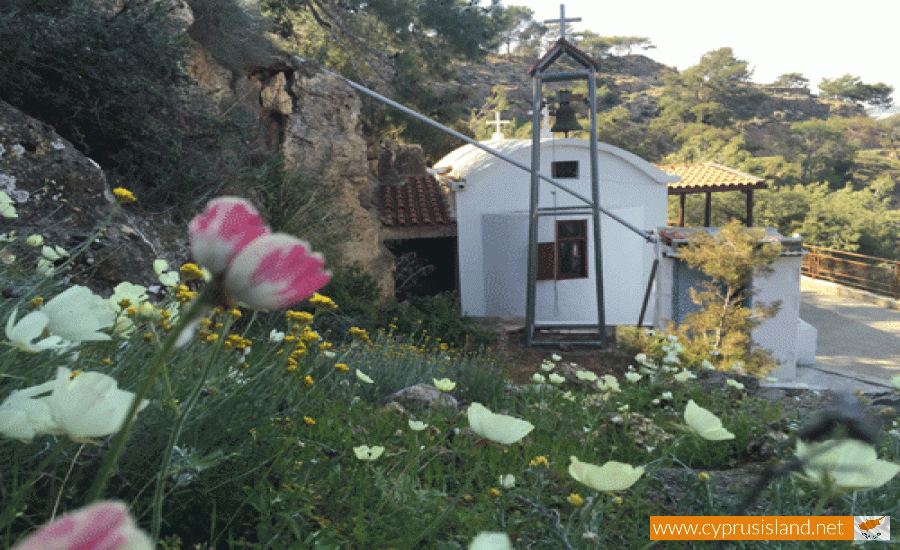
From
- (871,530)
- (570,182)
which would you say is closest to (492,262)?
(570,182)

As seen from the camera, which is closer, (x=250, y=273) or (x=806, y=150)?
(x=250, y=273)

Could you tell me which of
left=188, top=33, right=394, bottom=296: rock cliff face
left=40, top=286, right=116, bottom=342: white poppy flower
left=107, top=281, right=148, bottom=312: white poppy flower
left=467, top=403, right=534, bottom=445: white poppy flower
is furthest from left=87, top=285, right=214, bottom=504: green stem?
left=188, top=33, right=394, bottom=296: rock cliff face

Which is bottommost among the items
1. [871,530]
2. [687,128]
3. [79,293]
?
[871,530]

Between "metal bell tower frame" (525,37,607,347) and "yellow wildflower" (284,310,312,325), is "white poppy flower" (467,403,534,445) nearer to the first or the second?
"yellow wildflower" (284,310,312,325)

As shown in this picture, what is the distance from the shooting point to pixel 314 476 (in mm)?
1643

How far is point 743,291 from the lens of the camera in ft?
28.4

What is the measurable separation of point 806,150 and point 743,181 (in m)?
26.1

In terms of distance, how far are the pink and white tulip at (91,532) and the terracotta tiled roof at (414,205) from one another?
428 inches

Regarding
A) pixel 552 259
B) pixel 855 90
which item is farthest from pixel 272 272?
pixel 855 90

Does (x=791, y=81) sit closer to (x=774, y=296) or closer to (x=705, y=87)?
(x=705, y=87)

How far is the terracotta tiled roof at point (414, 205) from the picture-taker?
1133 centimetres

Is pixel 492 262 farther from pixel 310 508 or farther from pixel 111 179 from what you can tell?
pixel 310 508

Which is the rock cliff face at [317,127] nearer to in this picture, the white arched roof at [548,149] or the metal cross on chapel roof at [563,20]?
the white arched roof at [548,149]

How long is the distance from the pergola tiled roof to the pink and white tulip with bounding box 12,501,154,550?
35.6 ft
